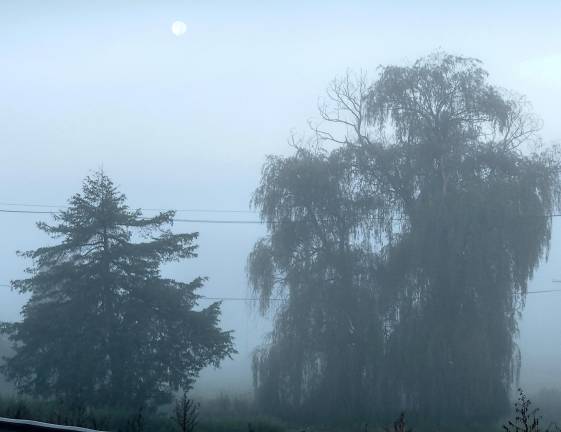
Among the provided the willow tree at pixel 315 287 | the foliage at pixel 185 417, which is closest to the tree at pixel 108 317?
the willow tree at pixel 315 287

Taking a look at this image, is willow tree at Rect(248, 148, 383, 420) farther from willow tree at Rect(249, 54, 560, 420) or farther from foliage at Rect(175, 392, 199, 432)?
foliage at Rect(175, 392, 199, 432)

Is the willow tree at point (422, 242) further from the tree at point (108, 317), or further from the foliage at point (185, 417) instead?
the foliage at point (185, 417)

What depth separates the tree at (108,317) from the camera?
30484mm

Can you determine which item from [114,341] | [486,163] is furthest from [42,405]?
[486,163]

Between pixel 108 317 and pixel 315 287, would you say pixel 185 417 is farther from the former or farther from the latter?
pixel 315 287

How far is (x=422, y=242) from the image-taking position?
1323 inches

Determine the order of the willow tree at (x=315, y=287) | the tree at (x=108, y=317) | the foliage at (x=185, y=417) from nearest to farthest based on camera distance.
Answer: the foliage at (x=185, y=417), the tree at (x=108, y=317), the willow tree at (x=315, y=287)

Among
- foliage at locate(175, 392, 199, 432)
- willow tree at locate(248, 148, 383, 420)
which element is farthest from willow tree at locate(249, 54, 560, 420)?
foliage at locate(175, 392, 199, 432)

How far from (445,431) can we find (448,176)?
9.62 m

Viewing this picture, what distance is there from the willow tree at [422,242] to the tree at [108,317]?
4103mm

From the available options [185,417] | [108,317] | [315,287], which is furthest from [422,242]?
[185,417]

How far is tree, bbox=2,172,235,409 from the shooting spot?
30484 millimetres

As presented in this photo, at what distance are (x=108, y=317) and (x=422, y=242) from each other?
11.5 metres

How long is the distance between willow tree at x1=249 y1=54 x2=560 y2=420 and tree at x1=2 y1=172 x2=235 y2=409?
13.5 ft
